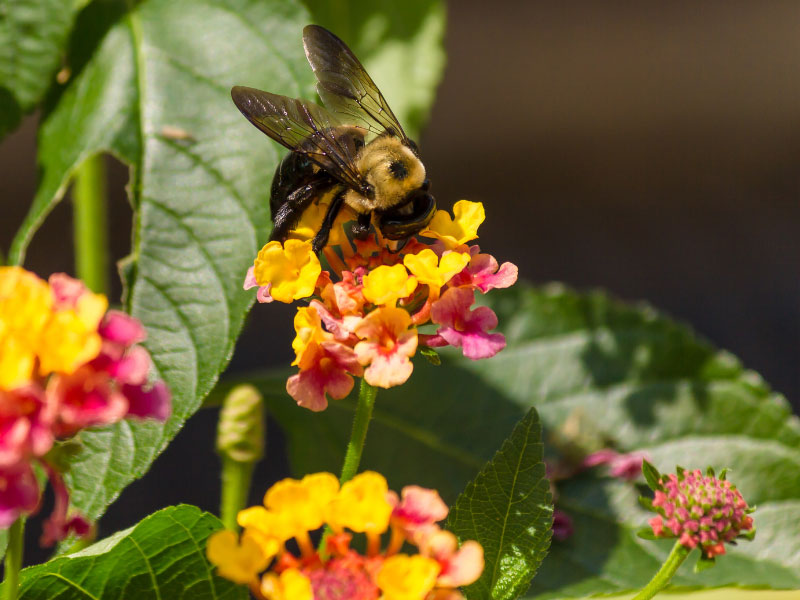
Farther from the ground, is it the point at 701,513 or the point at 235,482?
the point at 701,513

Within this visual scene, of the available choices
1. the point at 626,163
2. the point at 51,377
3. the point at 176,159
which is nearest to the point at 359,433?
the point at 51,377

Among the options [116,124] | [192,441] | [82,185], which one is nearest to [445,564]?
[116,124]

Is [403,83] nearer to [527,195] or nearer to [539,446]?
[539,446]

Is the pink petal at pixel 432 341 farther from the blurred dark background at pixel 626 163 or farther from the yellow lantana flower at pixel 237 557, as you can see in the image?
the blurred dark background at pixel 626 163

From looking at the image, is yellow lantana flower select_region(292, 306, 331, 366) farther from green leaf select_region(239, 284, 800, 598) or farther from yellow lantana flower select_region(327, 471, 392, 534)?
green leaf select_region(239, 284, 800, 598)

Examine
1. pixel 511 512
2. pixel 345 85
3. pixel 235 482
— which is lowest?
pixel 235 482

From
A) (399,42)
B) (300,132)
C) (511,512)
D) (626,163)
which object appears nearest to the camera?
(511,512)

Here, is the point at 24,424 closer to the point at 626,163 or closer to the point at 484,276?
the point at 484,276
